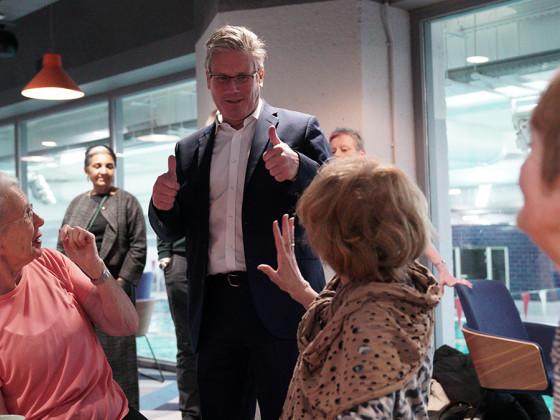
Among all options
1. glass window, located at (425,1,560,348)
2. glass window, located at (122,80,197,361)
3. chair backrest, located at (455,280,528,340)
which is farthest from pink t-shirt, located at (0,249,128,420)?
glass window, located at (122,80,197,361)

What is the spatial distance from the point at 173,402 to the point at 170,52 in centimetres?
301

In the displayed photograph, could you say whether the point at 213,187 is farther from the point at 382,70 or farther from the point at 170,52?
the point at 170,52

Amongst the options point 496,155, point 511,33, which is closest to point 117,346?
point 496,155

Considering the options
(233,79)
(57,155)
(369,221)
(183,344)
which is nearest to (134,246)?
(183,344)

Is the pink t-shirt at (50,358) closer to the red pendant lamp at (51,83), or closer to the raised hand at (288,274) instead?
the raised hand at (288,274)

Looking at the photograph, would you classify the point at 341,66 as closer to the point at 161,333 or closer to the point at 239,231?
the point at 239,231

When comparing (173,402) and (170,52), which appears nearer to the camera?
(173,402)

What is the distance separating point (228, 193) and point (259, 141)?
0.19 metres

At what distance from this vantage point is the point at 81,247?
72.1 inches

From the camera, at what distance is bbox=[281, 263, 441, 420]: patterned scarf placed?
1086 millimetres

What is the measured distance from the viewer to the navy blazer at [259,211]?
191 cm

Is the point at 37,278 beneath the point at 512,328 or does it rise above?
above

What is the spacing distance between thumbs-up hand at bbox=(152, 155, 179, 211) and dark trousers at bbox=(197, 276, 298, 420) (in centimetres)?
28

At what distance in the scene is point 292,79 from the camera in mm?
4180
